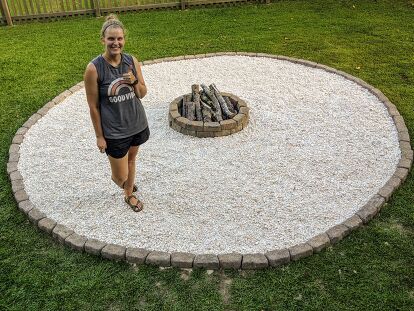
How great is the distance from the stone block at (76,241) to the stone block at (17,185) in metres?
1.38

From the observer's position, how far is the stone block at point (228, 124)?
272 inches

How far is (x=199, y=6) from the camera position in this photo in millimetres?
13609

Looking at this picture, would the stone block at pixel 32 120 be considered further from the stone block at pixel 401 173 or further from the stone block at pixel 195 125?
the stone block at pixel 401 173

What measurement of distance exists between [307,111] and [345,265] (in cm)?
363

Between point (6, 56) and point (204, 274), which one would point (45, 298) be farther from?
point (6, 56)

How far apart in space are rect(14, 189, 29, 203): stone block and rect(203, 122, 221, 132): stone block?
283 centimetres

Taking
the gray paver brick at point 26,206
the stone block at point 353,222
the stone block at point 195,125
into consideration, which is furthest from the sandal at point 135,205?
the stone block at point 353,222

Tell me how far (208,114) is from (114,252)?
9.99ft

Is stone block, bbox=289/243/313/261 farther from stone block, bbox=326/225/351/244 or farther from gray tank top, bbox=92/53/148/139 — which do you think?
gray tank top, bbox=92/53/148/139

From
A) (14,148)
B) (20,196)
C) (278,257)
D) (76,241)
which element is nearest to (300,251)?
(278,257)

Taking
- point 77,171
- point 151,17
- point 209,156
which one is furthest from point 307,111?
point 151,17

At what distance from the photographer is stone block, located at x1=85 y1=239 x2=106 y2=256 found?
4926 mm

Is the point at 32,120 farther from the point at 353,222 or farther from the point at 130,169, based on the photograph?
the point at 353,222

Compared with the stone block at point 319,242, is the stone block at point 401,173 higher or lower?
higher
